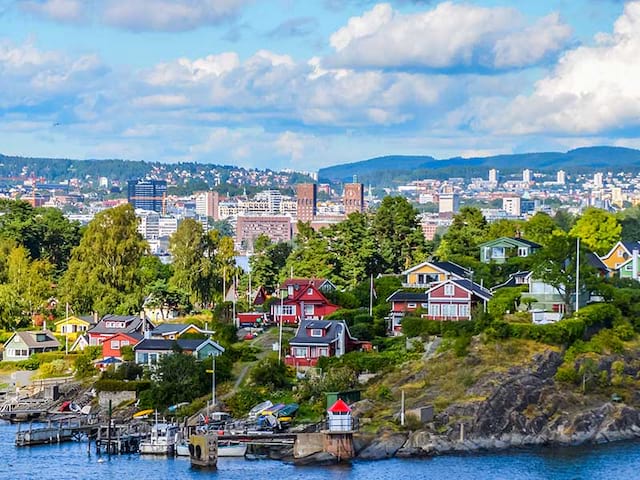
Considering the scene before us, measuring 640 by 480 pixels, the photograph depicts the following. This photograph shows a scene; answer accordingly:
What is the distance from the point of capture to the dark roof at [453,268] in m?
71.2

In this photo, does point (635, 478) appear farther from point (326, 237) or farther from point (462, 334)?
point (326, 237)

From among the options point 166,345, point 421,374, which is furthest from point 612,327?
point 166,345

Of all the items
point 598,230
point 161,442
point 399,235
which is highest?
point 598,230

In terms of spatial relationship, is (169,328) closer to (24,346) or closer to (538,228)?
(24,346)

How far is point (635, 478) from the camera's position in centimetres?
4662

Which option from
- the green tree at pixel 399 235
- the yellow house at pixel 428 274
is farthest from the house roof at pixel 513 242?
the yellow house at pixel 428 274

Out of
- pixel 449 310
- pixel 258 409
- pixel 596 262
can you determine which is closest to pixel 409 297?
pixel 449 310

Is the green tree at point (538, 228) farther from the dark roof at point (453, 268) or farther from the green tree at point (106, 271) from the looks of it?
the green tree at point (106, 271)

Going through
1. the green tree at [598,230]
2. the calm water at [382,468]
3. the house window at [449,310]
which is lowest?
the calm water at [382,468]

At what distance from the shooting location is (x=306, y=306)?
68125 mm

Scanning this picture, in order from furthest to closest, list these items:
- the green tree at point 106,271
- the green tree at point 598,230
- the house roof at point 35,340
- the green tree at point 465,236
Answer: the green tree at point 598,230
the green tree at point 465,236
the green tree at point 106,271
the house roof at point 35,340

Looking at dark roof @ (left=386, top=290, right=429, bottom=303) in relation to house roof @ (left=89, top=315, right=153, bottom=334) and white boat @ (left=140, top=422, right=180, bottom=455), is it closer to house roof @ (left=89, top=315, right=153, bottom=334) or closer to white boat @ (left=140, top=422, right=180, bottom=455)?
house roof @ (left=89, top=315, right=153, bottom=334)

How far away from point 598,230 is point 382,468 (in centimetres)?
4219

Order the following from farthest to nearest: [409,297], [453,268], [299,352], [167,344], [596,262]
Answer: [596,262] < [453,268] < [409,297] < [167,344] < [299,352]
